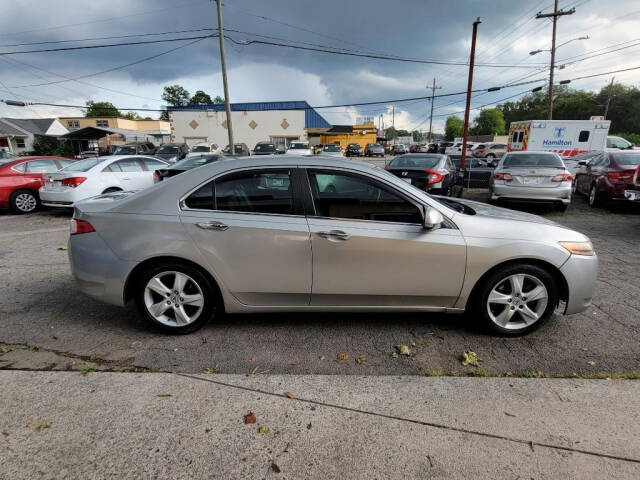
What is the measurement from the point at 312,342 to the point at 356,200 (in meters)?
1.30

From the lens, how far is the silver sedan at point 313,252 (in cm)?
311

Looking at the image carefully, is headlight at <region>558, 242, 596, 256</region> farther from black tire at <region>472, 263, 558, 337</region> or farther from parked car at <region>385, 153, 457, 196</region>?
parked car at <region>385, 153, 457, 196</region>

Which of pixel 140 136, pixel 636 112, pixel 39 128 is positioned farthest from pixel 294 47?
pixel 636 112

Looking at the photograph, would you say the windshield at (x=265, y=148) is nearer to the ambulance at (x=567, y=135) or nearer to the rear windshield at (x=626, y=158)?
the ambulance at (x=567, y=135)

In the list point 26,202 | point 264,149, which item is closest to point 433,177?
point 26,202

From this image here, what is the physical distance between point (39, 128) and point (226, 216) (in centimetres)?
6388

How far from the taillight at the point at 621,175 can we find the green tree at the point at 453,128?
333 ft

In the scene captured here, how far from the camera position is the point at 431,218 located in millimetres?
2980

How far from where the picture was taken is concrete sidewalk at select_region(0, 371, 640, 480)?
199 centimetres

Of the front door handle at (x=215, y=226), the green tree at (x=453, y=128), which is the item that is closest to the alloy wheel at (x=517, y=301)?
the front door handle at (x=215, y=226)

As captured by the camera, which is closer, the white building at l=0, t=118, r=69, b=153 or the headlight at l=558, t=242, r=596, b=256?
the headlight at l=558, t=242, r=596, b=256

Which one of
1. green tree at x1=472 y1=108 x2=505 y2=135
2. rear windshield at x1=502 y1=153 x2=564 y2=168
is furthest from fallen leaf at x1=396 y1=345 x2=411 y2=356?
green tree at x1=472 y1=108 x2=505 y2=135

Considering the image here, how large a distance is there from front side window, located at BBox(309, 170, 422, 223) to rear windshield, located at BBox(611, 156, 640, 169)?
9448 millimetres

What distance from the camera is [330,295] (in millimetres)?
3238
